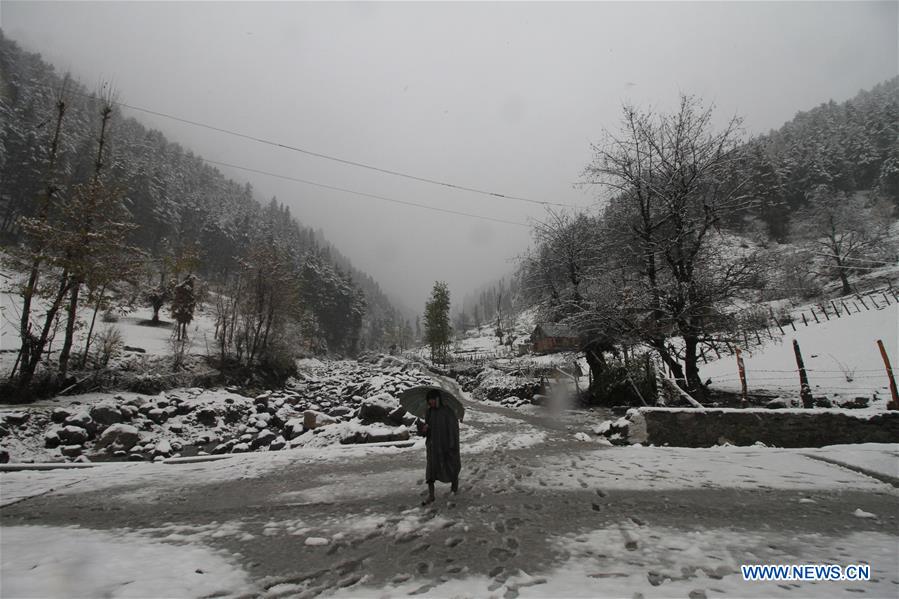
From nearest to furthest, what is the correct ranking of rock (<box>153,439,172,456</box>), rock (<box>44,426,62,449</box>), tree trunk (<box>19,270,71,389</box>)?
rock (<box>44,426,62,449</box>), rock (<box>153,439,172,456</box>), tree trunk (<box>19,270,71,389</box>)

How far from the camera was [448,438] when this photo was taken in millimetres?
5289

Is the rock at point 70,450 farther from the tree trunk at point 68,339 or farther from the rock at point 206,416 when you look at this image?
the tree trunk at point 68,339

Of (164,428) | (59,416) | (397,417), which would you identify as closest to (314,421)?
(397,417)

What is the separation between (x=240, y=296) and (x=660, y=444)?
30.3 m

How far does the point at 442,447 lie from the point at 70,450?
1212cm

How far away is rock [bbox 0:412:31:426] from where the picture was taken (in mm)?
10542

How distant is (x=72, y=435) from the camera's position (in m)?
10.5

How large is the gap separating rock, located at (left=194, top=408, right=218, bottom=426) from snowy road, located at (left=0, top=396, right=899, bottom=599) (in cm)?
788

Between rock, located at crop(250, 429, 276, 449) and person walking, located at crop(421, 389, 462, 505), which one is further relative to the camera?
rock, located at crop(250, 429, 276, 449)

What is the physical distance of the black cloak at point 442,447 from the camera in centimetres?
520

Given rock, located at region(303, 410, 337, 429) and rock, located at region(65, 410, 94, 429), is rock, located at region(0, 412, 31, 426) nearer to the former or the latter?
rock, located at region(65, 410, 94, 429)

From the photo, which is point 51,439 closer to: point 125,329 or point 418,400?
point 418,400

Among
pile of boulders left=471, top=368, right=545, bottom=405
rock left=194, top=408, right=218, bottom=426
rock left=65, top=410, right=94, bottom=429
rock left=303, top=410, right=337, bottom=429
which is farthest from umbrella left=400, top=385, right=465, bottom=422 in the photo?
pile of boulders left=471, top=368, right=545, bottom=405

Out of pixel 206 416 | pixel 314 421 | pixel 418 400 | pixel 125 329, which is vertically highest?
pixel 125 329
